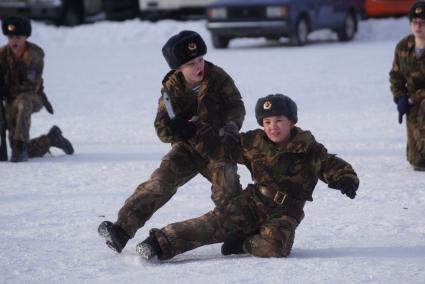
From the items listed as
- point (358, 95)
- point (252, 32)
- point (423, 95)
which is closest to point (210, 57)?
point (252, 32)

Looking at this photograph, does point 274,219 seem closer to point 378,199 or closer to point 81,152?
point 378,199

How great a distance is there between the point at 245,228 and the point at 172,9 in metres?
19.3

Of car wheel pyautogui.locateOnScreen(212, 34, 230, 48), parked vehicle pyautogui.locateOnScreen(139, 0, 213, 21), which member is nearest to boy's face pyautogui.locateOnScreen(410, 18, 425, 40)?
car wheel pyautogui.locateOnScreen(212, 34, 230, 48)

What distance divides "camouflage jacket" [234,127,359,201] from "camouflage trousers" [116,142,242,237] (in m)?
0.22

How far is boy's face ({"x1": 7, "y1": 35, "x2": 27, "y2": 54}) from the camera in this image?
10.7 meters

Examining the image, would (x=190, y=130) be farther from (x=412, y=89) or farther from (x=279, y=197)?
(x=412, y=89)

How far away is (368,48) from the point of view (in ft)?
70.6

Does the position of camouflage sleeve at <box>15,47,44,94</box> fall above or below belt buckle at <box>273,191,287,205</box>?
below

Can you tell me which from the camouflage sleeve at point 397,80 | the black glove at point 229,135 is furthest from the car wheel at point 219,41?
the black glove at point 229,135

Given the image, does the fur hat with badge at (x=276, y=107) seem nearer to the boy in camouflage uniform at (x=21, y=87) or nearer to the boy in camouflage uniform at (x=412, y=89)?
the boy in camouflage uniform at (x=412, y=89)

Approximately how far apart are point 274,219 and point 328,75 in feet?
35.6

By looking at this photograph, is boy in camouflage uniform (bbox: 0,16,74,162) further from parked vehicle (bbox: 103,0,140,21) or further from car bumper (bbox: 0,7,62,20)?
parked vehicle (bbox: 103,0,140,21)

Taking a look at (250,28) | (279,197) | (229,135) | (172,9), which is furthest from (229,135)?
(172,9)

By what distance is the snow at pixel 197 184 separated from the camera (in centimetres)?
612
